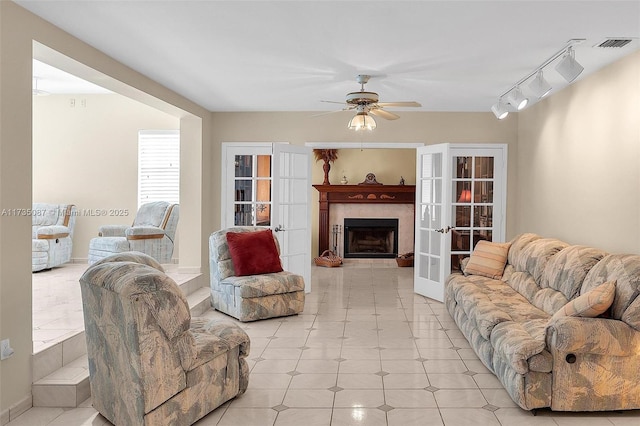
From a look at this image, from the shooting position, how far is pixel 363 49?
13.8 ft

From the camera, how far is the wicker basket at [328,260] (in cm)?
969

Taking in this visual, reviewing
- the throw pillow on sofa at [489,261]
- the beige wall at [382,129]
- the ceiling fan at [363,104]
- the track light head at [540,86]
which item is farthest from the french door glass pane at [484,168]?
the track light head at [540,86]

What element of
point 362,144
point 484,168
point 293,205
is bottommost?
point 293,205

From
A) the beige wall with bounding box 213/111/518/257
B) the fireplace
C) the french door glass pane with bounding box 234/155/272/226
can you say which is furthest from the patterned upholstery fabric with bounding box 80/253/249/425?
the fireplace

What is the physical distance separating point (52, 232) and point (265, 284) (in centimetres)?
355

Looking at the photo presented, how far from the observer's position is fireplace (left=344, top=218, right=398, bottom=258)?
412 inches

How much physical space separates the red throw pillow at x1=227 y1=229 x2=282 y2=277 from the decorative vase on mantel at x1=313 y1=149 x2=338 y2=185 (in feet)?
14.3

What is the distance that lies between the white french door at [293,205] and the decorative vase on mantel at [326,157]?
2.93 metres

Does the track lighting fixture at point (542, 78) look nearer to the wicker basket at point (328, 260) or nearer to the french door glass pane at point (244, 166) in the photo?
the french door glass pane at point (244, 166)

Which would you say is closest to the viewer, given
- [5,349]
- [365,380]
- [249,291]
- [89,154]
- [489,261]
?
[5,349]

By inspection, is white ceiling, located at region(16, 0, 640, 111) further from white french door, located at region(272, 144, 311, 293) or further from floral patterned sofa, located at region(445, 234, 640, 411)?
floral patterned sofa, located at region(445, 234, 640, 411)

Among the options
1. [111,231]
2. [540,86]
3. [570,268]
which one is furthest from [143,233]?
[570,268]

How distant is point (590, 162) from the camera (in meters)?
4.88

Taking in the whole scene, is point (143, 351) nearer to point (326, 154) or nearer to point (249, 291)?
point (249, 291)
